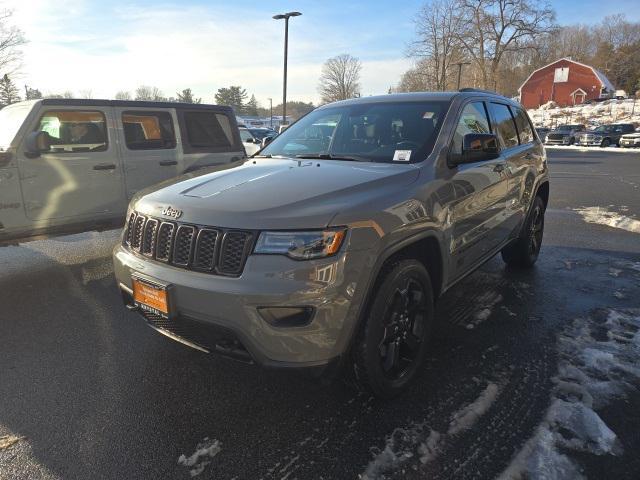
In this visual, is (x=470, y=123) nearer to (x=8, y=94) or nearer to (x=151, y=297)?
(x=151, y=297)

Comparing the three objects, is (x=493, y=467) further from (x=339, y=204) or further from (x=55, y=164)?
(x=55, y=164)

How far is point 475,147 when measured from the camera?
3355 millimetres

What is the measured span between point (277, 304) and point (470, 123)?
2.44 meters

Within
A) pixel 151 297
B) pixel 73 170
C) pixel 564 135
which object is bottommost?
pixel 564 135

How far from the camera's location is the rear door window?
6582 mm

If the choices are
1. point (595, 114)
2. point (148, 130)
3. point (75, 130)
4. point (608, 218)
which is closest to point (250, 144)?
point (148, 130)

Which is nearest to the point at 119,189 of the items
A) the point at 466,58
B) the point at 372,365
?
the point at 372,365

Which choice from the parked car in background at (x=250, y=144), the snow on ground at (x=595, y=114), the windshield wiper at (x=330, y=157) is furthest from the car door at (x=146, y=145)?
the snow on ground at (x=595, y=114)

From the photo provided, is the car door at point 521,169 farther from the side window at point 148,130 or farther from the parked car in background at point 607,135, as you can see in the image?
the parked car in background at point 607,135

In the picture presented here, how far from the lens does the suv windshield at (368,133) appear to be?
11.1 feet

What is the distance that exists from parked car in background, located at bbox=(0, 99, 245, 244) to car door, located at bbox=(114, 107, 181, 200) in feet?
0.04

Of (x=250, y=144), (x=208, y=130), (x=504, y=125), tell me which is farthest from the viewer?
(x=250, y=144)

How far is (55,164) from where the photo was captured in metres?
5.19

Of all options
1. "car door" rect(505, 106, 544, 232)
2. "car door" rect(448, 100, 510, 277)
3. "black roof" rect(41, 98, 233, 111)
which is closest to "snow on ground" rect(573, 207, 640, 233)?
"car door" rect(505, 106, 544, 232)
